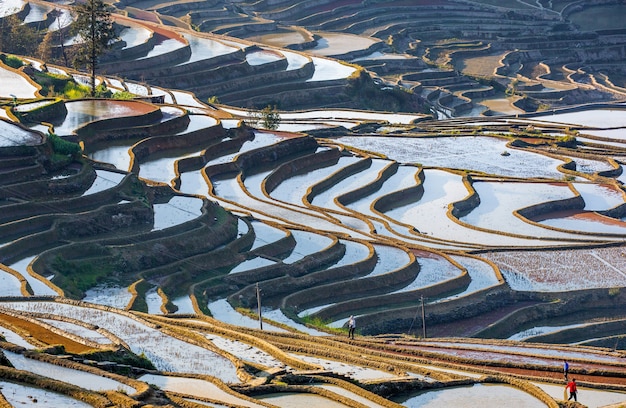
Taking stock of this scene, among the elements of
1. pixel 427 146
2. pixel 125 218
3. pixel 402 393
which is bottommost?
pixel 427 146

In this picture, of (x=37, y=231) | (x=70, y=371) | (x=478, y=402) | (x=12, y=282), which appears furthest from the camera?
(x=37, y=231)

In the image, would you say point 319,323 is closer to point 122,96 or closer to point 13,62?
point 122,96

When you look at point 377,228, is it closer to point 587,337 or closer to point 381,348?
point 587,337

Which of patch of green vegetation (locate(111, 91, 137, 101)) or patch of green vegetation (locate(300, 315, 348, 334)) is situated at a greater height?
patch of green vegetation (locate(300, 315, 348, 334))

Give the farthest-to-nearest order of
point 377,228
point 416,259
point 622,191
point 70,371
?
point 622,191 → point 377,228 → point 416,259 → point 70,371

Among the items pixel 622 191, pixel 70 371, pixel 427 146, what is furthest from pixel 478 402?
pixel 427 146

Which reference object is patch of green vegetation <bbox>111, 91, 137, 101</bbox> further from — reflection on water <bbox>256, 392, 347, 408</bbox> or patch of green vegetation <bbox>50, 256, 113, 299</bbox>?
reflection on water <bbox>256, 392, 347, 408</bbox>

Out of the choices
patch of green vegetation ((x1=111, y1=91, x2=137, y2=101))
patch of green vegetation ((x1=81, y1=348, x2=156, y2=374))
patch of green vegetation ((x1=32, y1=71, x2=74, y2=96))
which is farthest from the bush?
patch of green vegetation ((x1=81, y1=348, x2=156, y2=374))

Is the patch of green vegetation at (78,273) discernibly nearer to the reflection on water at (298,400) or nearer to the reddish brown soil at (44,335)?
the reddish brown soil at (44,335)

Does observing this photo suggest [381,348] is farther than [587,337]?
No
